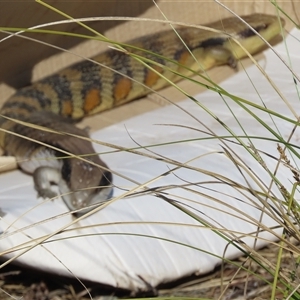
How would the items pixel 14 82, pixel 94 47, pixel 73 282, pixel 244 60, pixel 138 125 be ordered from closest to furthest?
pixel 73 282
pixel 138 125
pixel 14 82
pixel 94 47
pixel 244 60

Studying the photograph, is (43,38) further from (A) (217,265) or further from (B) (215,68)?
(A) (217,265)

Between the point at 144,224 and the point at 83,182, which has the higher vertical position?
the point at 83,182

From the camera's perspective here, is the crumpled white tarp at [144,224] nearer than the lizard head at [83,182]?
Yes

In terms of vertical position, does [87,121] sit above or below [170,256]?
above

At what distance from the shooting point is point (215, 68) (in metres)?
4.17

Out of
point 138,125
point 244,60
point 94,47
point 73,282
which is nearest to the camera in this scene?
point 73,282

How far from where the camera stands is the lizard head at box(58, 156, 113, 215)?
7.85 ft

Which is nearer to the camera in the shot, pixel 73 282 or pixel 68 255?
pixel 68 255

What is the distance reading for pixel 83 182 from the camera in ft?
8.63

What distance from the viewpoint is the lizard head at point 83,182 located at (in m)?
2.39

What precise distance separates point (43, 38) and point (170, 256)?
164cm

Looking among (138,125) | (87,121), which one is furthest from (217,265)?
(87,121)

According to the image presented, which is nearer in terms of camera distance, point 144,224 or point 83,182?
point 144,224

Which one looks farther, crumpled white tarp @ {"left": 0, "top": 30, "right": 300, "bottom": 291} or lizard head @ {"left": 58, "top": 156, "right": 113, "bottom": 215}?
lizard head @ {"left": 58, "top": 156, "right": 113, "bottom": 215}
